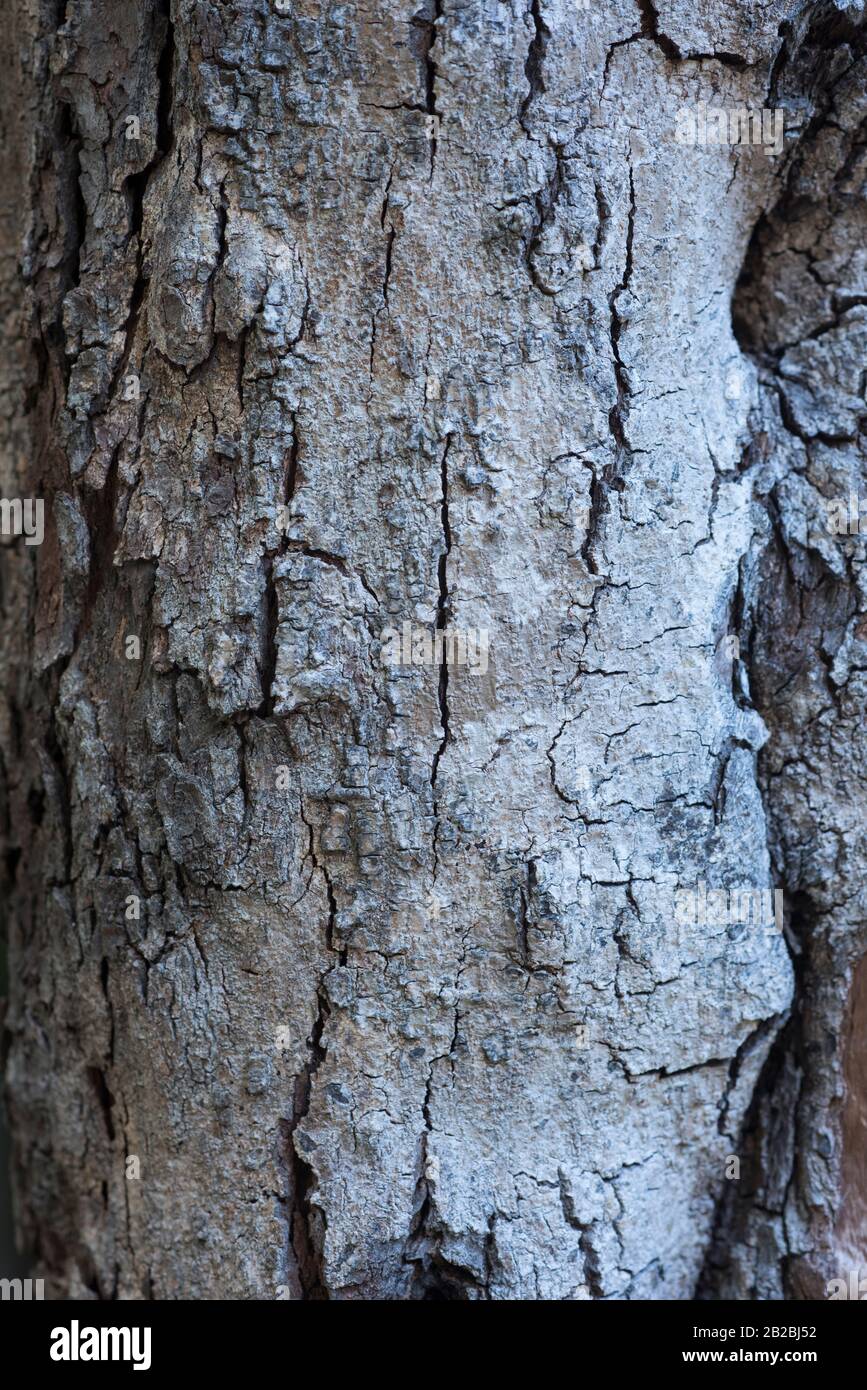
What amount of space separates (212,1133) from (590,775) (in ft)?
2.16

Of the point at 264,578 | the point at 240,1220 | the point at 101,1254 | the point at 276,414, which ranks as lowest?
the point at 101,1254

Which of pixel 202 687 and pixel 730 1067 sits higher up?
pixel 202 687

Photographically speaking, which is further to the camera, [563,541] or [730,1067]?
[730,1067]

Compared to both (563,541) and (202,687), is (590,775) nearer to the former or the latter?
(563,541)

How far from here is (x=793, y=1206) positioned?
4.40ft

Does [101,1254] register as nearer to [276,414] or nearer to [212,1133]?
[212,1133]

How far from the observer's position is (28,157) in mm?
1296

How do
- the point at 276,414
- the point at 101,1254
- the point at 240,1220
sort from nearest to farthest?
1. the point at 276,414
2. the point at 240,1220
3. the point at 101,1254

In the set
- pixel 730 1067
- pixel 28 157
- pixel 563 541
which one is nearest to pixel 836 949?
pixel 730 1067

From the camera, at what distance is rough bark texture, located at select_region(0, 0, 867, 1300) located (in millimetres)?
1116

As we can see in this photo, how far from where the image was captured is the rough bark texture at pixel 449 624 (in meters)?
1.12

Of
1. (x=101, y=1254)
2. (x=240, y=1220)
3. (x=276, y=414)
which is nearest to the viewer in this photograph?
(x=276, y=414)

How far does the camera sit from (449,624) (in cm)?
116

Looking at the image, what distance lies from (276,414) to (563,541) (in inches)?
14.3
